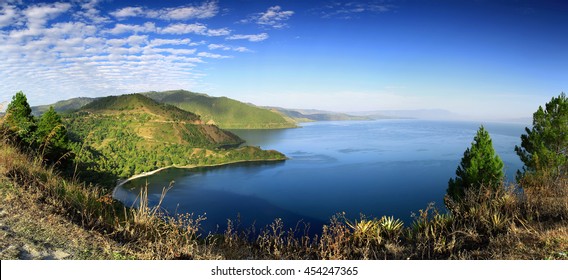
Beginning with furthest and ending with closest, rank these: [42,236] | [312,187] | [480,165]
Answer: [312,187] → [480,165] → [42,236]

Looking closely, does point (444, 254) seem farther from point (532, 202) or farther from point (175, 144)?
point (175, 144)

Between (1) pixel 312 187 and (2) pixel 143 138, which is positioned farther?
(2) pixel 143 138

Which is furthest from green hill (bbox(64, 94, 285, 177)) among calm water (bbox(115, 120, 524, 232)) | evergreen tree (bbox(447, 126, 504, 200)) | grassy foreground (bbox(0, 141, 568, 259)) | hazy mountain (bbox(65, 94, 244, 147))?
grassy foreground (bbox(0, 141, 568, 259))

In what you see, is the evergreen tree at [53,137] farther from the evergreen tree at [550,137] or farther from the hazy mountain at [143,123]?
the hazy mountain at [143,123]

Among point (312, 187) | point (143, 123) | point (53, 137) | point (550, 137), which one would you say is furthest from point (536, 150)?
point (143, 123)

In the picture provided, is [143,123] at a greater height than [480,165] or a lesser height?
greater

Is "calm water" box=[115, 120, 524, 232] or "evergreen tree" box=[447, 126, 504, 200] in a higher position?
"evergreen tree" box=[447, 126, 504, 200]

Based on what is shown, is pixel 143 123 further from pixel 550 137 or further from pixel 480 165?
pixel 550 137

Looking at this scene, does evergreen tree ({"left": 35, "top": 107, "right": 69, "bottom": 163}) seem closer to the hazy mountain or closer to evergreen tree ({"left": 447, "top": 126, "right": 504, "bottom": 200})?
evergreen tree ({"left": 447, "top": 126, "right": 504, "bottom": 200})
